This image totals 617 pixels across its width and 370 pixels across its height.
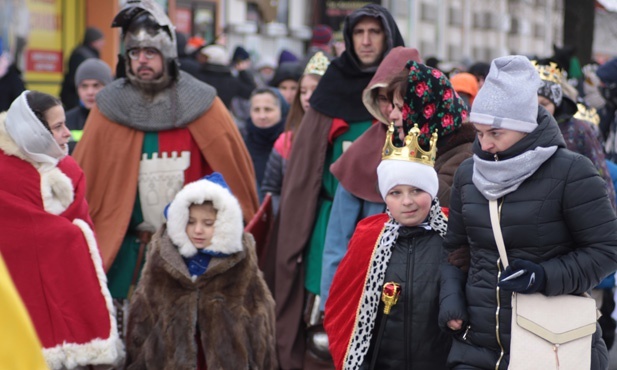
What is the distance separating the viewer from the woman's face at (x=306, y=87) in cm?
809

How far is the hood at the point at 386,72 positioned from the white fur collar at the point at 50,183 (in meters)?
1.60

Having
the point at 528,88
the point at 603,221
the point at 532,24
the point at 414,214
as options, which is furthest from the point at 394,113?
the point at 532,24

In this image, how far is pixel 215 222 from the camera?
20.9 feet

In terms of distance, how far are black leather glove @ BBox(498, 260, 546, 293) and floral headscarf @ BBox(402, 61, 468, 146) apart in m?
1.18

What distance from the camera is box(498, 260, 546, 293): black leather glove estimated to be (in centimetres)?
441

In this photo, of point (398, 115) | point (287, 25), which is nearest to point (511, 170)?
point (398, 115)

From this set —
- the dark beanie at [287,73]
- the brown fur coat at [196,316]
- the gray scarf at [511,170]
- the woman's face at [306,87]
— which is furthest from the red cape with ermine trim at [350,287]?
the dark beanie at [287,73]

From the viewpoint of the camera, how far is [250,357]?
20.5ft

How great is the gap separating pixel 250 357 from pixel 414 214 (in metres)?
1.54

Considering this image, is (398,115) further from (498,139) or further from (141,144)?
(141,144)

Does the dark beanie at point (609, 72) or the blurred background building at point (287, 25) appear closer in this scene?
the dark beanie at point (609, 72)

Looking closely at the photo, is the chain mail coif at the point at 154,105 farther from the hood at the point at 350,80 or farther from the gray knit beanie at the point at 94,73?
the gray knit beanie at the point at 94,73

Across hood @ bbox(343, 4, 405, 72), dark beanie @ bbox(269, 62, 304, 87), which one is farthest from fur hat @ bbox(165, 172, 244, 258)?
dark beanie @ bbox(269, 62, 304, 87)

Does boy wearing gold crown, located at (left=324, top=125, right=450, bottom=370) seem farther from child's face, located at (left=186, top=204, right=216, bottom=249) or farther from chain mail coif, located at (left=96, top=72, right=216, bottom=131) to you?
chain mail coif, located at (left=96, top=72, right=216, bottom=131)
